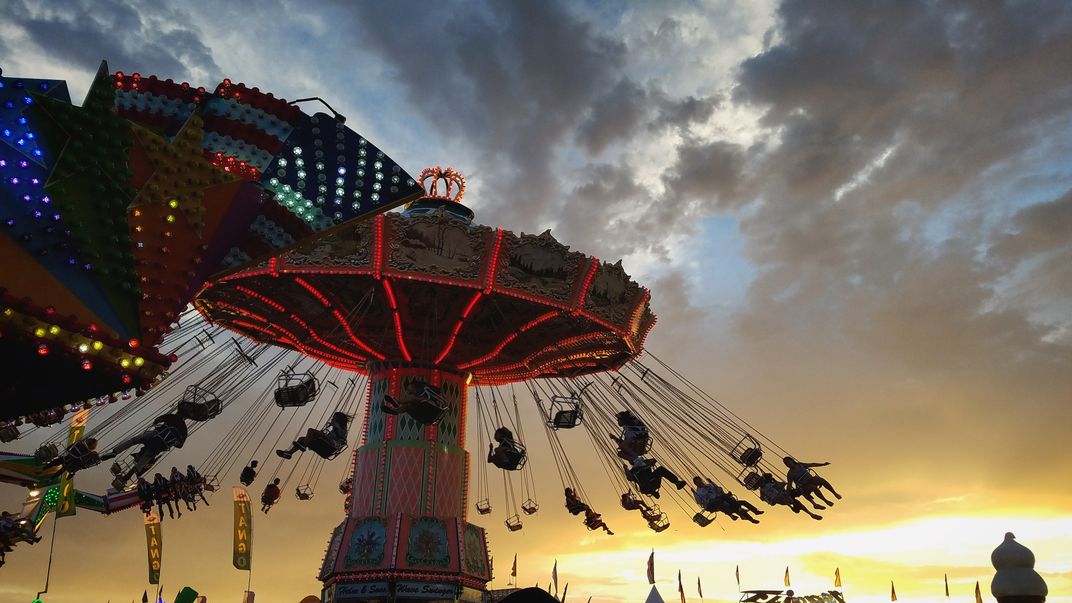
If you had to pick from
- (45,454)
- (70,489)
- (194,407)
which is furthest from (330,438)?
(70,489)

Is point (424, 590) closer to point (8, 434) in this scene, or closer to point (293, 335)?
point (293, 335)

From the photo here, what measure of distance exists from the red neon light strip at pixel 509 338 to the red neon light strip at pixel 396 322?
166 centimetres

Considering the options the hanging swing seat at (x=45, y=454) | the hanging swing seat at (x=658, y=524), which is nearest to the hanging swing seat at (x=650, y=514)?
the hanging swing seat at (x=658, y=524)

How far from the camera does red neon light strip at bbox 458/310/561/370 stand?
64.5 feet

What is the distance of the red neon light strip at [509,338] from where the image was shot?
19.7m

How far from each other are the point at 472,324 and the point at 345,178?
1123 centimetres

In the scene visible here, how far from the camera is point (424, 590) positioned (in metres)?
18.7

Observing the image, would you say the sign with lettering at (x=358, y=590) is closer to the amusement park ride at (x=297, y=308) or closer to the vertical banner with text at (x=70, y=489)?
the amusement park ride at (x=297, y=308)

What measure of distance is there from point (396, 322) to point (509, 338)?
2.95 meters

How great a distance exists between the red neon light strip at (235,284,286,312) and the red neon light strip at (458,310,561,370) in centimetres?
511

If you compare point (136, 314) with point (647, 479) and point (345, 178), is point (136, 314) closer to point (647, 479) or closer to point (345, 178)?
point (345, 178)

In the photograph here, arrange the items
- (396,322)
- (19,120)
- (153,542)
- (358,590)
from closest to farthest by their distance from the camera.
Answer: (19,120), (358,590), (396,322), (153,542)

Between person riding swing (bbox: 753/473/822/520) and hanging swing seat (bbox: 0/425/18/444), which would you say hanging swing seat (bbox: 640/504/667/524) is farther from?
hanging swing seat (bbox: 0/425/18/444)

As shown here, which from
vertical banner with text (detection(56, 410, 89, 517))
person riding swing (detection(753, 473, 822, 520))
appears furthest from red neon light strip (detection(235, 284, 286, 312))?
person riding swing (detection(753, 473, 822, 520))
